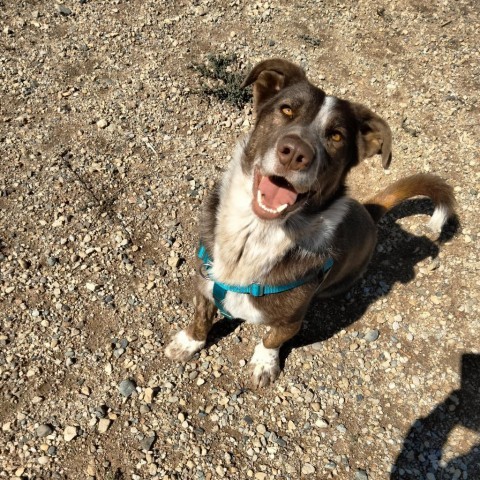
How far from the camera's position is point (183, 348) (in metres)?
4.23

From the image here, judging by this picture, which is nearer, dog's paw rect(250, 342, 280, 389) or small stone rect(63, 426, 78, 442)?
small stone rect(63, 426, 78, 442)

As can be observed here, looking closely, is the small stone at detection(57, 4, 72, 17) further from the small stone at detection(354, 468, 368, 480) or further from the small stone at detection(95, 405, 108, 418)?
the small stone at detection(354, 468, 368, 480)

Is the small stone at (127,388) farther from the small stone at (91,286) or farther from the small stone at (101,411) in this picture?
the small stone at (91,286)

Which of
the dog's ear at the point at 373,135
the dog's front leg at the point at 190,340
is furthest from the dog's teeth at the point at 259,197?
the dog's front leg at the point at 190,340

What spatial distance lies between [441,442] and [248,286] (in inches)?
96.9

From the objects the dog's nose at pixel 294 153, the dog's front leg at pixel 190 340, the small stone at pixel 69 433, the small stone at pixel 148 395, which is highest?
the dog's nose at pixel 294 153

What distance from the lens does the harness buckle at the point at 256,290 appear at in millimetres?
3352

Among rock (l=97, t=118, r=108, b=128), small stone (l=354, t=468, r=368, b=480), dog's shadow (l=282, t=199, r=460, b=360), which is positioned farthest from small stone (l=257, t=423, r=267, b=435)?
rock (l=97, t=118, r=108, b=128)

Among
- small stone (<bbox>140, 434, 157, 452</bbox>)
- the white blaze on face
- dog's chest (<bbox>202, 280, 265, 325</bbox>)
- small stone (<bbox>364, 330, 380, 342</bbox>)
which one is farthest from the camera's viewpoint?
small stone (<bbox>364, 330, 380, 342</bbox>)

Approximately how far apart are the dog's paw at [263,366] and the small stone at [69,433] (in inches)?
61.9

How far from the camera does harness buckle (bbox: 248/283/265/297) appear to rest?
3352 millimetres

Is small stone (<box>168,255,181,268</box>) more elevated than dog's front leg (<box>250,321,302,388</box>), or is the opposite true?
small stone (<box>168,255,181,268</box>)

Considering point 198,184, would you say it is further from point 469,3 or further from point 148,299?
point 469,3

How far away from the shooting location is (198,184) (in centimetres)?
546
